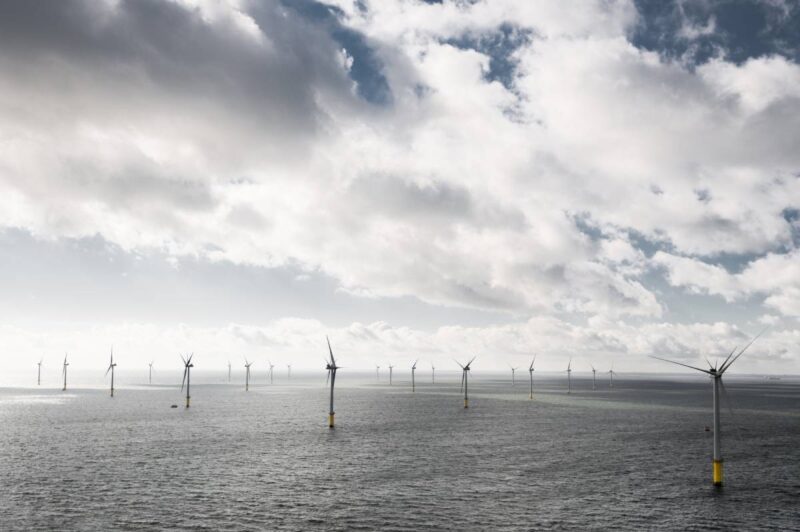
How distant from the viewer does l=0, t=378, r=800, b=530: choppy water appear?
2150 inches

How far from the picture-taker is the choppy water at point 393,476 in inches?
2150

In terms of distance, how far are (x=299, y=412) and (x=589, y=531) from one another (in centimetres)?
13895

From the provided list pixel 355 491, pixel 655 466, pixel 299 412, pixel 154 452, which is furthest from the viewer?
pixel 299 412

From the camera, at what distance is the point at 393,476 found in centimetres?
7475

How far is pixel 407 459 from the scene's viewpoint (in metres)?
88.4

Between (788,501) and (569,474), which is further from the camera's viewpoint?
(569,474)

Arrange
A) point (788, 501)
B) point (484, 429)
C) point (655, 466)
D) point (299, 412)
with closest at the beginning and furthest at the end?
point (788, 501) < point (655, 466) < point (484, 429) < point (299, 412)

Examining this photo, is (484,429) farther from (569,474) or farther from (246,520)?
(246,520)

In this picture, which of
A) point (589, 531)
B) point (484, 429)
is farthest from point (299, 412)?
point (589, 531)

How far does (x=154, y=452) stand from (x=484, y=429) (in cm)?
6896

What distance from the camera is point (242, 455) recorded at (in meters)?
92.0

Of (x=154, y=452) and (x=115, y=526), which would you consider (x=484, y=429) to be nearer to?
(x=154, y=452)

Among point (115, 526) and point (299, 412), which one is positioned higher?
point (115, 526)

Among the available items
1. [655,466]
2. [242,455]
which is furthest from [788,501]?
[242,455]
